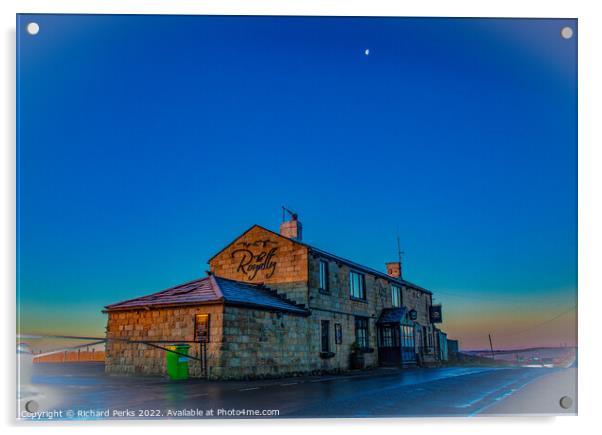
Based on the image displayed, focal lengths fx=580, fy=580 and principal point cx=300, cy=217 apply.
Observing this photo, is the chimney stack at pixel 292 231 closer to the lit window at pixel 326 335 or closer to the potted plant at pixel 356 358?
the lit window at pixel 326 335

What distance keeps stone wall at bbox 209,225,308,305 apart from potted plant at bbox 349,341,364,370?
3.72 m

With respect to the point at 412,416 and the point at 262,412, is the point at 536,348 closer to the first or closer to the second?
the point at 412,416

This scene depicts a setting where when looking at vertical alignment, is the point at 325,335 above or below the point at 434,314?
below

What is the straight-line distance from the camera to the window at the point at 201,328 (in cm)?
1555

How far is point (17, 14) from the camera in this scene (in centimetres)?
1000

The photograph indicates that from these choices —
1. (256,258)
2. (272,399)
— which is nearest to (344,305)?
(256,258)

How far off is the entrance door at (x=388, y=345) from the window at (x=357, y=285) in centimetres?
191

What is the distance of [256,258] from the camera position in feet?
68.8

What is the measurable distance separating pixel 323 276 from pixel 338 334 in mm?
2303

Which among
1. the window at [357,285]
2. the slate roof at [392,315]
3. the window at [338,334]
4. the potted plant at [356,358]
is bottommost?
the potted plant at [356,358]

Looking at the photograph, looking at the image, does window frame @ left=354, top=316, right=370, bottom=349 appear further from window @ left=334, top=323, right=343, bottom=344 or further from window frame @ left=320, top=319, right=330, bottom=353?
window frame @ left=320, top=319, right=330, bottom=353

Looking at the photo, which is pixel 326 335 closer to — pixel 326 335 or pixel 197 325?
pixel 326 335

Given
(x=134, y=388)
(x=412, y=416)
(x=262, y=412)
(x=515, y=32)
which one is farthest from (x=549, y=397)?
(x=134, y=388)

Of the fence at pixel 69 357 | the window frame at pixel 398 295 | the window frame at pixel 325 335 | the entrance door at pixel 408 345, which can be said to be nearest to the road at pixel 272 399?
the fence at pixel 69 357
